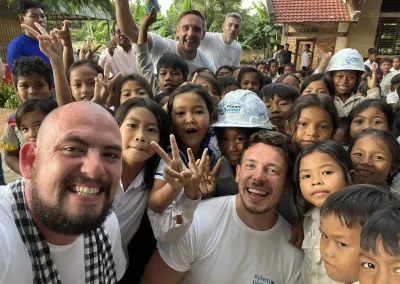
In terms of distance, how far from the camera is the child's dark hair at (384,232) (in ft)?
3.43

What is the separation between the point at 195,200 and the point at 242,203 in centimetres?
35

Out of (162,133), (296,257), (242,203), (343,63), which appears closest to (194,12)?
(343,63)

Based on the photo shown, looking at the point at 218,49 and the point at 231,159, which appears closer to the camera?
the point at 231,159

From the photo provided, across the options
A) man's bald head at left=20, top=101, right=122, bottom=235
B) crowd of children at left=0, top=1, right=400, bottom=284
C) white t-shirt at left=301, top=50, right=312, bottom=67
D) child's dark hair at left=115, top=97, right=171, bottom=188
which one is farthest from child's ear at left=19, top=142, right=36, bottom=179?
white t-shirt at left=301, top=50, right=312, bottom=67

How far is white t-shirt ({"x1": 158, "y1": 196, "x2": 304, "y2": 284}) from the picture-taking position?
164 centimetres

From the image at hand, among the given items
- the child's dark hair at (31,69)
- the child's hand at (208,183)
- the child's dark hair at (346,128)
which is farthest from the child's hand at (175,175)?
the child's dark hair at (31,69)

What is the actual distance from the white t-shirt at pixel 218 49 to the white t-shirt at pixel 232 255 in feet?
12.5

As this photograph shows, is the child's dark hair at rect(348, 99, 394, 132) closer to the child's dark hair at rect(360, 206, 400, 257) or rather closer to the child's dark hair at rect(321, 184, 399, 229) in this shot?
the child's dark hair at rect(321, 184, 399, 229)

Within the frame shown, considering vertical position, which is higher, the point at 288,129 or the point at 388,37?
the point at 388,37

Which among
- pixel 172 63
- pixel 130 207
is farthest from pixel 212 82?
pixel 130 207

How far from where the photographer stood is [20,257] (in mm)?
1081

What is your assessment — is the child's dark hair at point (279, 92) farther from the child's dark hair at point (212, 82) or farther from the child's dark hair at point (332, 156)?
the child's dark hair at point (332, 156)

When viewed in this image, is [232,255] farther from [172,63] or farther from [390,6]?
[390,6]

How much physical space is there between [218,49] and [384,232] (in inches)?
172
